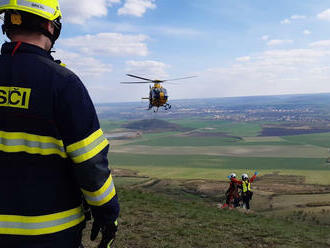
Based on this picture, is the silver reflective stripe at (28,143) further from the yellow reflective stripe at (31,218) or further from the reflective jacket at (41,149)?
the yellow reflective stripe at (31,218)

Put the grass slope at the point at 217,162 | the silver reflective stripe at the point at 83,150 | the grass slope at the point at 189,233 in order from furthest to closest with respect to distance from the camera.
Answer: the grass slope at the point at 217,162 < the grass slope at the point at 189,233 < the silver reflective stripe at the point at 83,150

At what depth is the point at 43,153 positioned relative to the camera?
2.35 m

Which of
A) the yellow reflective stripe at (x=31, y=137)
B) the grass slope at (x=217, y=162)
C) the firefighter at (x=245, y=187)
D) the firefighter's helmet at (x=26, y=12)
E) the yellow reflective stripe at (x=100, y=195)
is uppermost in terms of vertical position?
the firefighter's helmet at (x=26, y=12)

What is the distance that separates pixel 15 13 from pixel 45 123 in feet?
A: 3.22

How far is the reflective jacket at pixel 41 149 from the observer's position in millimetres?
2326

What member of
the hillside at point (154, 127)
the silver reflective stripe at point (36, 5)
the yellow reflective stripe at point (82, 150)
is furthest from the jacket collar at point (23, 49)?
the hillside at point (154, 127)

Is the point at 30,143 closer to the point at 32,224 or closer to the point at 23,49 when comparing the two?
the point at 32,224

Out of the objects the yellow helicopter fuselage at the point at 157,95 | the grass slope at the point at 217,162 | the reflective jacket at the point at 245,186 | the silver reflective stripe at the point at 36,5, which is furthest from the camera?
the grass slope at the point at 217,162

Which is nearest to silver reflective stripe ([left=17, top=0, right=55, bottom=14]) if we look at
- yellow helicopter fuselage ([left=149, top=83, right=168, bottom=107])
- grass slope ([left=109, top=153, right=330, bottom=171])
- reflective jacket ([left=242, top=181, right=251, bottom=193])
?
reflective jacket ([left=242, top=181, right=251, bottom=193])

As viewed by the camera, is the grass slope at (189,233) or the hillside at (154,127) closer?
the grass slope at (189,233)

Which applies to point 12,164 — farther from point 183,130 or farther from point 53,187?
point 183,130

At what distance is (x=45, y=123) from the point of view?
234cm

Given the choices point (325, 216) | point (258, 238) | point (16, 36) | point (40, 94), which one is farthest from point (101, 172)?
point (325, 216)

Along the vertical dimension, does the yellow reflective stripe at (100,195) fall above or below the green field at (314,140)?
above
